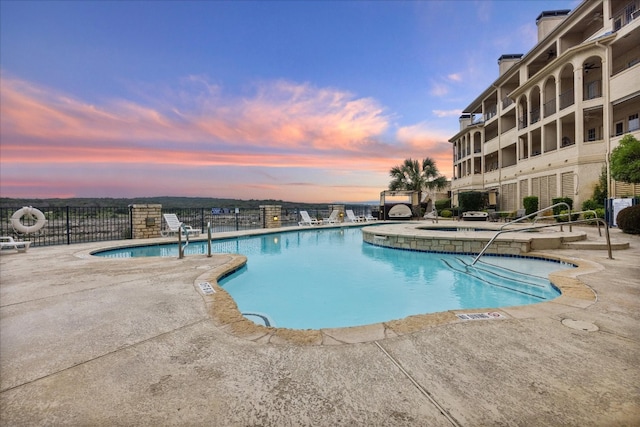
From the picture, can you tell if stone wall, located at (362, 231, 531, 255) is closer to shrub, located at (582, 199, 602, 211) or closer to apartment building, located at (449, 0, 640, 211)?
shrub, located at (582, 199, 602, 211)

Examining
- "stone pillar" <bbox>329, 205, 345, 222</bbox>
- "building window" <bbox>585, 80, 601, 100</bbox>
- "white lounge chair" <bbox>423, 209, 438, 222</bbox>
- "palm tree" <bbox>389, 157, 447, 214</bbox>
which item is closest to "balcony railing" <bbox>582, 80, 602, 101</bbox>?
"building window" <bbox>585, 80, 601, 100</bbox>

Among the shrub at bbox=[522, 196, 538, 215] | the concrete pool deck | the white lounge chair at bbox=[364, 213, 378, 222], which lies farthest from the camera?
the white lounge chair at bbox=[364, 213, 378, 222]

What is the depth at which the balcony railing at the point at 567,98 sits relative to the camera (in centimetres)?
1510

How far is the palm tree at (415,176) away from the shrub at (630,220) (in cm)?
1672

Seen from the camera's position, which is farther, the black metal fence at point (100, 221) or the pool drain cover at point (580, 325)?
the black metal fence at point (100, 221)

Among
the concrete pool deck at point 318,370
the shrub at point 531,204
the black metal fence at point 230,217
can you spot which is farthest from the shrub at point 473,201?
the concrete pool deck at point 318,370

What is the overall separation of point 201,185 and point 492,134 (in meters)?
25.7

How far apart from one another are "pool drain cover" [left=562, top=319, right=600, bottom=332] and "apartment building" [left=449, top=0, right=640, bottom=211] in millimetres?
14416

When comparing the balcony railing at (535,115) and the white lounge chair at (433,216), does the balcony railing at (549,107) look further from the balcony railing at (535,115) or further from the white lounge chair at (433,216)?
the white lounge chair at (433,216)

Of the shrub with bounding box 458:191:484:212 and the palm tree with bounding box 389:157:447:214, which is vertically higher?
the palm tree with bounding box 389:157:447:214

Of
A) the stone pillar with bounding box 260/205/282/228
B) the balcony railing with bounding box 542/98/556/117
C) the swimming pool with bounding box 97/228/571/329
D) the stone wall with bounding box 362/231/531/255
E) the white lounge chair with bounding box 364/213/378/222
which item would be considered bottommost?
the swimming pool with bounding box 97/228/571/329

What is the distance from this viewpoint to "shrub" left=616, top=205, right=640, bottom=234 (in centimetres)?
880

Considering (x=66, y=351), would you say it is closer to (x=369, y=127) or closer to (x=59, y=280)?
(x=59, y=280)

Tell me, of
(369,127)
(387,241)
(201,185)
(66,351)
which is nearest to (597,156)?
(369,127)
